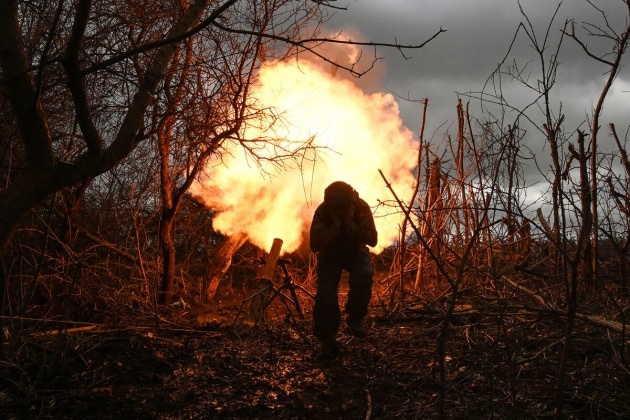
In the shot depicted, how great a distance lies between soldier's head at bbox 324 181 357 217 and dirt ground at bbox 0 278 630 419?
1177 millimetres

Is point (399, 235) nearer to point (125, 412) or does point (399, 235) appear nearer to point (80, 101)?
point (125, 412)

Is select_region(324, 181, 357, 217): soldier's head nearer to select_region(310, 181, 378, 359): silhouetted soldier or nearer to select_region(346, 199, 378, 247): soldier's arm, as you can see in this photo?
select_region(310, 181, 378, 359): silhouetted soldier

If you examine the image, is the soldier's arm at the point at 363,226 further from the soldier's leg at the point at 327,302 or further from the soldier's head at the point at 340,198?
the soldier's leg at the point at 327,302

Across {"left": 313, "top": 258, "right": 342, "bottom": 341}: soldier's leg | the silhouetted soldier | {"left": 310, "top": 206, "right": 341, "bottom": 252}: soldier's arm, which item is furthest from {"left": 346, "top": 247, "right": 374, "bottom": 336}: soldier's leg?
{"left": 310, "top": 206, "right": 341, "bottom": 252}: soldier's arm

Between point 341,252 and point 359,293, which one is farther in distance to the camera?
point 341,252

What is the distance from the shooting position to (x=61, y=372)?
5465 mm

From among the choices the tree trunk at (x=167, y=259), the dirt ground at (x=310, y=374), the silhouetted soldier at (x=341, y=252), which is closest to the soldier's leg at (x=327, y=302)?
the silhouetted soldier at (x=341, y=252)

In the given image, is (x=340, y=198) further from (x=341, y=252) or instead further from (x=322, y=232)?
(x=341, y=252)

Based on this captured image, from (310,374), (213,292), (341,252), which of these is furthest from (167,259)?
(310,374)

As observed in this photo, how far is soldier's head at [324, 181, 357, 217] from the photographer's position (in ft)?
19.8

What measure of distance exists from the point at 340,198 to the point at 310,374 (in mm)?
1755

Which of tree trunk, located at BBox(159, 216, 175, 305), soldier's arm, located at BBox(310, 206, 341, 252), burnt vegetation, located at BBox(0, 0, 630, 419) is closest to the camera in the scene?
burnt vegetation, located at BBox(0, 0, 630, 419)

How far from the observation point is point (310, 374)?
5.55 m

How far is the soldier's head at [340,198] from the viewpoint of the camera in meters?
6.04
